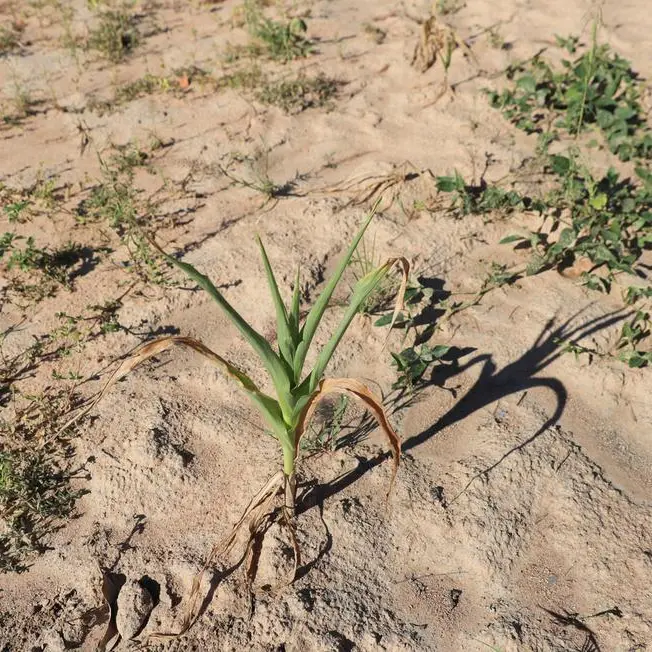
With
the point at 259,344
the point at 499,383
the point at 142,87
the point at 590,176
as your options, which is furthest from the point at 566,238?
the point at 142,87

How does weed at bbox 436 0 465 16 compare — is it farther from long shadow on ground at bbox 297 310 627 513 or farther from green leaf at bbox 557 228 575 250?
long shadow on ground at bbox 297 310 627 513

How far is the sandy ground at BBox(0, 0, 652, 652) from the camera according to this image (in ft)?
5.63

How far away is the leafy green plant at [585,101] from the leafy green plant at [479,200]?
1.68 ft

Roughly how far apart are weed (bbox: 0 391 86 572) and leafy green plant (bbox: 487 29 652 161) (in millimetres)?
2366

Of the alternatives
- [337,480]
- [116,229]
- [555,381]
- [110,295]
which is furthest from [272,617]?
[116,229]

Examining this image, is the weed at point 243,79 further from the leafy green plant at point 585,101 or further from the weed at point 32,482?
the weed at point 32,482

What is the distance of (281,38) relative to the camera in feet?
11.9

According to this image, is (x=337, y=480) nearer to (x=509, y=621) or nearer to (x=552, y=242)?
(x=509, y=621)

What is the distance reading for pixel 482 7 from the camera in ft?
13.1

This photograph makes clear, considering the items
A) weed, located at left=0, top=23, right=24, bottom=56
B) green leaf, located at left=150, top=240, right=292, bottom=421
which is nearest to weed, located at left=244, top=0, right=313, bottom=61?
weed, located at left=0, top=23, right=24, bottom=56

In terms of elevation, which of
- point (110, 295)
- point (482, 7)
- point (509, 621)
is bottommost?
point (509, 621)

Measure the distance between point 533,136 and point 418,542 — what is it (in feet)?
6.92

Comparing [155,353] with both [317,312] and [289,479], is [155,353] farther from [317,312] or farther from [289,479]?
[289,479]

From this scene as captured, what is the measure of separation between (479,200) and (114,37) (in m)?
2.31
